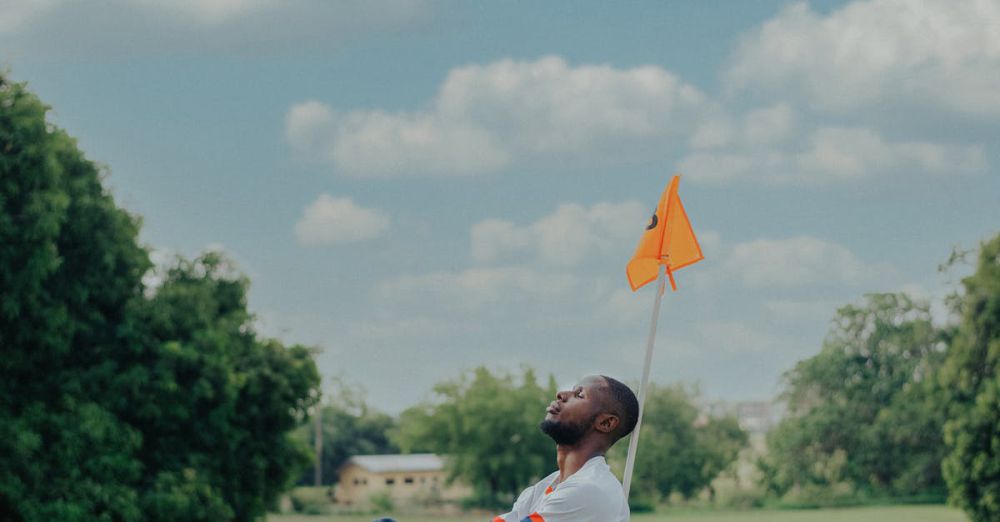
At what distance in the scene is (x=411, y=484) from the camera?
84.3 m

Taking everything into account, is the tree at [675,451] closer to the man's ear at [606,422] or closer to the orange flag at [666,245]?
the orange flag at [666,245]

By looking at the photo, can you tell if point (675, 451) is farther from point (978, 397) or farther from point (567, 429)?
point (567, 429)

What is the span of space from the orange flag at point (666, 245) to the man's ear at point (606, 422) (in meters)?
1.54

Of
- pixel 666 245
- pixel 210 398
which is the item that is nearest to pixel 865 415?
pixel 210 398

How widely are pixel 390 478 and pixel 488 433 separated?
18.8 metres

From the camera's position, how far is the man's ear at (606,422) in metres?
4.23

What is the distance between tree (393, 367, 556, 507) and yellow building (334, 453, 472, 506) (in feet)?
26.3

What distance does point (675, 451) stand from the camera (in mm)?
73438

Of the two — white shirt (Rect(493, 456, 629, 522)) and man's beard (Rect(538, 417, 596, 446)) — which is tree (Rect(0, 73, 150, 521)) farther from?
white shirt (Rect(493, 456, 629, 522))

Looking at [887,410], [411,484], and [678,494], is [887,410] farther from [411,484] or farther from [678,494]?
[411,484]

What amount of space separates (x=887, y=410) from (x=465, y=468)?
22.2 metres

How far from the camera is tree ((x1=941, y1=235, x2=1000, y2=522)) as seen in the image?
114 feet

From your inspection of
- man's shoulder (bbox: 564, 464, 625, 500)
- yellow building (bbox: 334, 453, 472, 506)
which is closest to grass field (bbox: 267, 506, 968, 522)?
yellow building (bbox: 334, 453, 472, 506)

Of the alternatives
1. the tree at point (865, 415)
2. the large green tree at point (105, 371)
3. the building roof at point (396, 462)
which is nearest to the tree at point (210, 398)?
the large green tree at point (105, 371)
